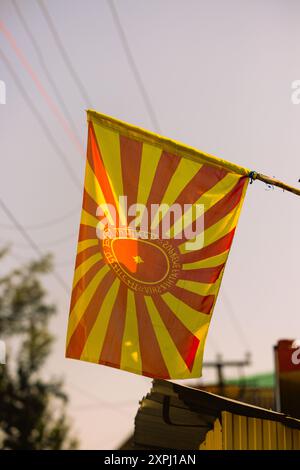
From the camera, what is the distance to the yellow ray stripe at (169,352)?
33.9 feet

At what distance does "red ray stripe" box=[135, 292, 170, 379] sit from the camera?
33.9ft

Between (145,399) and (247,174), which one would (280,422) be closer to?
(145,399)

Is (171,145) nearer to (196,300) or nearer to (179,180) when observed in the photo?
(179,180)

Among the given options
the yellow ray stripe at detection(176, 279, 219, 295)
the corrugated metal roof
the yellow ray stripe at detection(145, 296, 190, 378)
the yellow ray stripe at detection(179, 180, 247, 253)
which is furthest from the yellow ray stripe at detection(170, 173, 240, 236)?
the corrugated metal roof

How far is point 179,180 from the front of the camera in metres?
10.5

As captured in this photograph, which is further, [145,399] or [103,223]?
[145,399]

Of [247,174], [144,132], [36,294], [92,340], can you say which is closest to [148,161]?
[144,132]

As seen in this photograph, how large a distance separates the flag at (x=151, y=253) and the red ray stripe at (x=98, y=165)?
0.01 meters

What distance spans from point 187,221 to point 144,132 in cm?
113

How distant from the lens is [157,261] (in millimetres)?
10484

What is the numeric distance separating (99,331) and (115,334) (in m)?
0.19

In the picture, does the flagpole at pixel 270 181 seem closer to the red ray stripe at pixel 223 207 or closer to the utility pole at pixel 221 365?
the red ray stripe at pixel 223 207

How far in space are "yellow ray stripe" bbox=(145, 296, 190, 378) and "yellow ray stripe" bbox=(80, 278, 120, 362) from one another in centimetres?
52

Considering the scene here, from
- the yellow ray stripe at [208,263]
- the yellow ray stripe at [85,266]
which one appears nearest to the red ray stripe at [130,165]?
the yellow ray stripe at [85,266]
